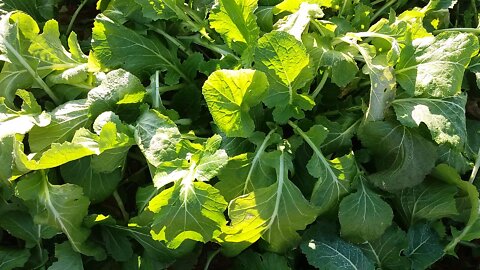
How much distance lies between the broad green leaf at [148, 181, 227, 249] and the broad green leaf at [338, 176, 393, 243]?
296 mm

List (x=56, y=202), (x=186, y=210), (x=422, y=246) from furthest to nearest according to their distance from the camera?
(x=422, y=246)
(x=56, y=202)
(x=186, y=210)

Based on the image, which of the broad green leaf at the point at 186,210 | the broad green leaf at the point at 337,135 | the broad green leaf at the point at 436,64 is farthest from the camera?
the broad green leaf at the point at 337,135

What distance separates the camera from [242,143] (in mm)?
1436

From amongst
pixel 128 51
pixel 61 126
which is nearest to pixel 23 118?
pixel 61 126

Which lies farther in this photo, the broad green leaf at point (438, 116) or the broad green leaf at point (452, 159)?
the broad green leaf at point (452, 159)

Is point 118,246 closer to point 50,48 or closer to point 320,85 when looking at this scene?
point 50,48

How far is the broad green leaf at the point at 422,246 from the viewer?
1.44 m

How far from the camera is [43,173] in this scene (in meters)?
1.38

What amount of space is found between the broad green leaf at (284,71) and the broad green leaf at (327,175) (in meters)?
0.07

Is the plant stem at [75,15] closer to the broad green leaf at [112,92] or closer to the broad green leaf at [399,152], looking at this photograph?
the broad green leaf at [112,92]

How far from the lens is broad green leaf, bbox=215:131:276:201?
1.35 m

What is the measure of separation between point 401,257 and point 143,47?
0.83 metres

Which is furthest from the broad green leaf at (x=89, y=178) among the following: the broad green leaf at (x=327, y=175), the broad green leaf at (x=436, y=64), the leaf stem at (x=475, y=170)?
the leaf stem at (x=475, y=170)

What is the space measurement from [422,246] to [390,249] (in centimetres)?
8
